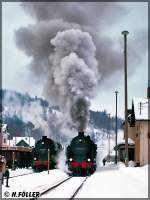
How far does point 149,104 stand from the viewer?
5400 centimetres

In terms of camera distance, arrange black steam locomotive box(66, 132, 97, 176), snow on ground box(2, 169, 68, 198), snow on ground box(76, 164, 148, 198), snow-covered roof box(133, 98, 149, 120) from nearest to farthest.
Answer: snow on ground box(76, 164, 148, 198), snow on ground box(2, 169, 68, 198), black steam locomotive box(66, 132, 97, 176), snow-covered roof box(133, 98, 149, 120)

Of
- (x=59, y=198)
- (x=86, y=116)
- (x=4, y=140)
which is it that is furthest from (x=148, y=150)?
(x=4, y=140)

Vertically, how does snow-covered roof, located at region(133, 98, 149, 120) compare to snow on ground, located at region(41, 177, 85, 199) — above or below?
above

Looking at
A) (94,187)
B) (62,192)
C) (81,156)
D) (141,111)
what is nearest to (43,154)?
(81,156)

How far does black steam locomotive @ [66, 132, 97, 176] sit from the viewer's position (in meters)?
35.7

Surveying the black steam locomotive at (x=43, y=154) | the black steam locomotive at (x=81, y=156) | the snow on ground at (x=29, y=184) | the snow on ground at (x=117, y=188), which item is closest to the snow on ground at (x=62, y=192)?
the snow on ground at (x=117, y=188)

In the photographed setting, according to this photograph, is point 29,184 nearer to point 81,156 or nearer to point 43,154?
point 81,156

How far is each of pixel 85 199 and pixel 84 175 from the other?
2019 centimetres

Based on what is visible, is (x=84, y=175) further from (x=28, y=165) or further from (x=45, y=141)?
(x=28, y=165)

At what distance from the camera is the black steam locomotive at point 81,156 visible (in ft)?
117

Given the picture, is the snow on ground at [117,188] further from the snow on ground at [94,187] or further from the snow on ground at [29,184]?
the snow on ground at [29,184]

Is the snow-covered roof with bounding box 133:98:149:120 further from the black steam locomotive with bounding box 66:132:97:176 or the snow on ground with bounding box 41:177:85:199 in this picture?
the snow on ground with bounding box 41:177:85:199

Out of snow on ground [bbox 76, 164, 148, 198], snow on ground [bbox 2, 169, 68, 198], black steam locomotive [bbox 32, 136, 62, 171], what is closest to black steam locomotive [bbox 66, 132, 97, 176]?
black steam locomotive [bbox 32, 136, 62, 171]

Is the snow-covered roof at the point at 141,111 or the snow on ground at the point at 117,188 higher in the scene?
the snow-covered roof at the point at 141,111
